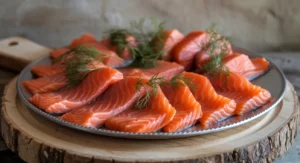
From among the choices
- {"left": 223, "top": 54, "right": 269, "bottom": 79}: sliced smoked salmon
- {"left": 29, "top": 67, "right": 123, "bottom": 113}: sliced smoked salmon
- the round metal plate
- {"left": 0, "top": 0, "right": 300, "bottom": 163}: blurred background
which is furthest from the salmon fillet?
{"left": 0, "top": 0, "right": 300, "bottom": 163}: blurred background

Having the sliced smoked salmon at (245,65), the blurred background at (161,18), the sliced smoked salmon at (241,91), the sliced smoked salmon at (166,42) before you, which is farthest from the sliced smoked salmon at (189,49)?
the blurred background at (161,18)

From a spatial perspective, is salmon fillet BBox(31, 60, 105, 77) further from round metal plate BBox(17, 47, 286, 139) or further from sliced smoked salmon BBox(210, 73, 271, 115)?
sliced smoked salmon BBox(210, 73, 271, 115)

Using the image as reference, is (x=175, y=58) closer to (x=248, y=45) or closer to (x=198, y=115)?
(x=198, y=115)

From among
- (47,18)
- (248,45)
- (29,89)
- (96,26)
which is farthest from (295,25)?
(29,89)

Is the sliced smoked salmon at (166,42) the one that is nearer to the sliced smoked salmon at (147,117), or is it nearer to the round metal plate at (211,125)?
the round metal plate at (211,125)

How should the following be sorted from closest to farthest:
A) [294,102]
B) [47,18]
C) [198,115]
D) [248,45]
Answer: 1. [198,115]
2. [294,102]
3. [47,18]
4. [248,45]

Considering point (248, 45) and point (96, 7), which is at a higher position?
point (96, 7)
